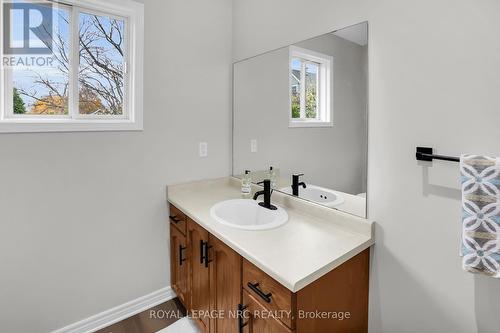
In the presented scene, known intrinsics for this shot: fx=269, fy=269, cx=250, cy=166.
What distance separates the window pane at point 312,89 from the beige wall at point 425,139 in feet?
0.90

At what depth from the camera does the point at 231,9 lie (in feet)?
7.57

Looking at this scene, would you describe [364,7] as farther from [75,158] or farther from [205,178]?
[75,158]

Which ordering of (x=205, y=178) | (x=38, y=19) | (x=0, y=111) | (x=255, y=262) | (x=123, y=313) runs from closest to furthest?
(x=255, y=262) → (x=0, y=111) → (x=38, y=19) → (x=123, y=313) → (x=205, y=178)

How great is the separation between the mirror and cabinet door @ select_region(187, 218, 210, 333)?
2.14 feet

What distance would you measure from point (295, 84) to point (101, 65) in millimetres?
1334

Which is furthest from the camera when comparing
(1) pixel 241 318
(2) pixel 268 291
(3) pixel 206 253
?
(3) pixel 206 253

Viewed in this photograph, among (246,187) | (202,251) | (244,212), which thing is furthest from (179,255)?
(246,187)

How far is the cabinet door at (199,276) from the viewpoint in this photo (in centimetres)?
158

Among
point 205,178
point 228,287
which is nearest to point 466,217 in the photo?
point 228,287

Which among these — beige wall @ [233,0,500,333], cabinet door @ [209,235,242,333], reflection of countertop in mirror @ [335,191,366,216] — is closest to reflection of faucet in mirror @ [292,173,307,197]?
reflection of countertop in mirror @ [335,191,366,216]

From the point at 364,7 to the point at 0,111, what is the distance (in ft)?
6.67

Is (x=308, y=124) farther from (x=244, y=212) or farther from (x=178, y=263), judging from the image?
(x=178, y=263)

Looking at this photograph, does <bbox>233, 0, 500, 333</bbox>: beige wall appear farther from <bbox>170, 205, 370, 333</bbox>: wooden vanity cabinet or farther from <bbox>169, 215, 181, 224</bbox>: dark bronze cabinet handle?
<bbox>169, 215, 181, 224</bbox>: dark bronze cabinet handle

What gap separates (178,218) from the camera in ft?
6.42
